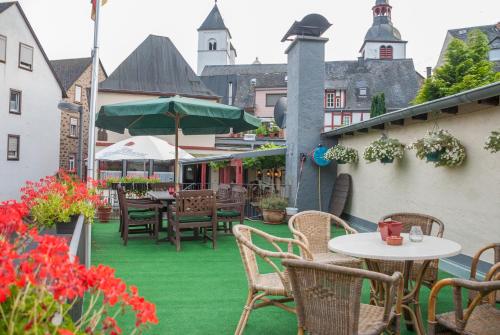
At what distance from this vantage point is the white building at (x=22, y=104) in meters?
22.9

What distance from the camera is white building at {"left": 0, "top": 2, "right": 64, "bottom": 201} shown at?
22.9 metres

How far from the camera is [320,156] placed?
31.7ft

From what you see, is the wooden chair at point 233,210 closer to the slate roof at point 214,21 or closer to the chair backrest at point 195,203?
the chair backrest at point 195,203

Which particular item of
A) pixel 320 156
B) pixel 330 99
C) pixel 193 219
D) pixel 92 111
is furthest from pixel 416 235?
pixel 330 99

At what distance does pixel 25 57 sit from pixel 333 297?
25880 millimetres

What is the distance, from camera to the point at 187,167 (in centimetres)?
2667

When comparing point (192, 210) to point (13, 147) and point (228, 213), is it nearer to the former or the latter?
point (228, 213)

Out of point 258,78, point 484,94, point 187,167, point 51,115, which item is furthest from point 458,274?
point 258,78

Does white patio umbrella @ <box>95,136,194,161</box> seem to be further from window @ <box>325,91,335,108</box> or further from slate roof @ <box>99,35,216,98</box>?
window @ <box>325,91,335,108</box>

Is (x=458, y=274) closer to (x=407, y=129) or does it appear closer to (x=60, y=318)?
(x=407, y=129)

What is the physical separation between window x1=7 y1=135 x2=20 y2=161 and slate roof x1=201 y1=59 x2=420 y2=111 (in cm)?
2023

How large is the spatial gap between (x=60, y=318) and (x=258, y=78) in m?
41.1

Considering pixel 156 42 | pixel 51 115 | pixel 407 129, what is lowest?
pixel 407 129

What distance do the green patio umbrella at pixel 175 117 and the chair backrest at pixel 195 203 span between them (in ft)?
3.37
